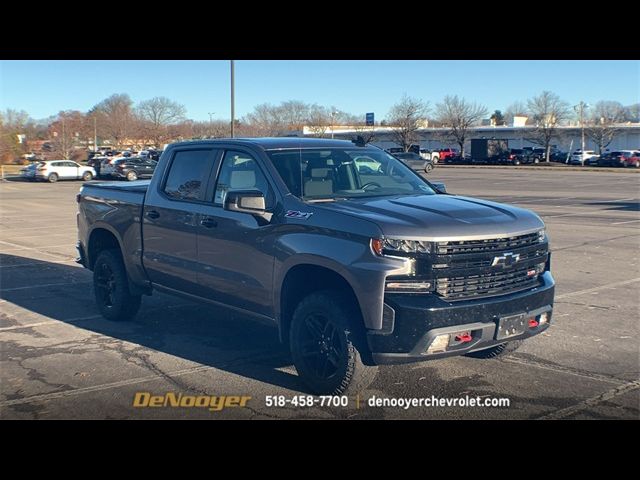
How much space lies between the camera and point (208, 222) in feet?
20.3

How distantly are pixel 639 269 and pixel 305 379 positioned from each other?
7.29 m

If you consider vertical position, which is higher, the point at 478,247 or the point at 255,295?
the point at 478,247

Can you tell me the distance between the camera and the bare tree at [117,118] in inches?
3228

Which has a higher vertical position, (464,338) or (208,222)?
(208,222)

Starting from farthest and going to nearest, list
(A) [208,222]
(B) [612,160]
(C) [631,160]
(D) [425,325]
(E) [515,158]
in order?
(E) [515,158]
(B) [612,160]
(C) [631,160]
(A) [208,222]
(D) [425,325]

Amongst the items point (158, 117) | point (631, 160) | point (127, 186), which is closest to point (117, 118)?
point (158, 117)

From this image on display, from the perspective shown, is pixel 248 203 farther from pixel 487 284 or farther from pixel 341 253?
pixel 487 284

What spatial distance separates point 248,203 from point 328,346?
126 centimetres
